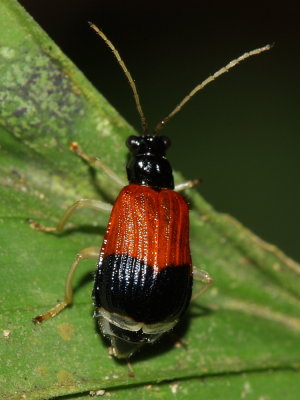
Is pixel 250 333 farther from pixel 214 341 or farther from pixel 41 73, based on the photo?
pixel 41 73

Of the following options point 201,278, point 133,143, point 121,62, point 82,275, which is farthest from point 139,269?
point 121,62

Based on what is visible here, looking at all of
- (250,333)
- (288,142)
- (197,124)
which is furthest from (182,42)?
(250,333)

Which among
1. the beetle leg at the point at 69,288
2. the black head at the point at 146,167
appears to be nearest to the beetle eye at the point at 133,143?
the black head at the point at 146,167

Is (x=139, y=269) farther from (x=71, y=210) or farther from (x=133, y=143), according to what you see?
→ (x=133, y=143)

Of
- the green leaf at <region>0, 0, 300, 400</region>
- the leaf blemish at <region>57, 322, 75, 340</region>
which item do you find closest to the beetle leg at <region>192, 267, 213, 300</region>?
the green leaf at <region>0, 0, 300, 400</region>

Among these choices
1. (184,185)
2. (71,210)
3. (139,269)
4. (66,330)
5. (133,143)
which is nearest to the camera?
(139,269)

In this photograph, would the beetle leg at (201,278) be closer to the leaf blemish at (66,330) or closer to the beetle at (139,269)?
the beetle at (139,269)
